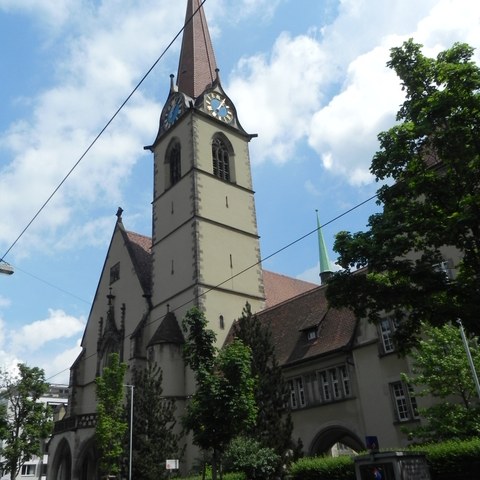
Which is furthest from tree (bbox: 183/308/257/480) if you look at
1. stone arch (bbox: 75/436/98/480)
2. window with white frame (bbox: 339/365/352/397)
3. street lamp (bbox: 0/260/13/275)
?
stone arch (bbox: 75/436/98/480)

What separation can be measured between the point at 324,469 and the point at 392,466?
5824 mm

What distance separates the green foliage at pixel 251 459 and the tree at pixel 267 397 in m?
0.46

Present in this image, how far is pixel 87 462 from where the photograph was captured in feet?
107

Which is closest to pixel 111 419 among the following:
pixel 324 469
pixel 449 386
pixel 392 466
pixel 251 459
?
pixel 251 459

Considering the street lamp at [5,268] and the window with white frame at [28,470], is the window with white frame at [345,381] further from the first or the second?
the window with white frame at [28,470]

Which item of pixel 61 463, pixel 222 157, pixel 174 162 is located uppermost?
pixel 174 162

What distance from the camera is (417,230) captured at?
11.0 meters

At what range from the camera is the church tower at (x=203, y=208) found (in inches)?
1202

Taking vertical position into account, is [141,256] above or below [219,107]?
below

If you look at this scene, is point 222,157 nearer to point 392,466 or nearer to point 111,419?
point 111,419

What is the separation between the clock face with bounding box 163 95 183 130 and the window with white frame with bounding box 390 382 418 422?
2413 centimetres

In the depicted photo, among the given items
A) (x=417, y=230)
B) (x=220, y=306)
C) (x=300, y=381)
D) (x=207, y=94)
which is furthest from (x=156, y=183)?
(x=417, y=230)

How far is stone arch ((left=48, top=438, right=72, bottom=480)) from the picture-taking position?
3291 cm

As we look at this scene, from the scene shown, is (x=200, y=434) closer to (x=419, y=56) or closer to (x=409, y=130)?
(x=409, y=130)
